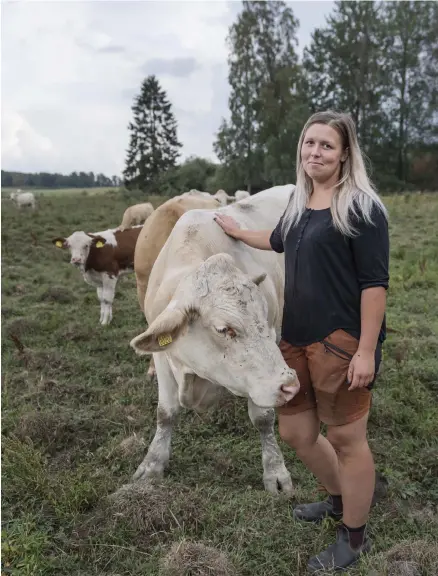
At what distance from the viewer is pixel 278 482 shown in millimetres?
3311

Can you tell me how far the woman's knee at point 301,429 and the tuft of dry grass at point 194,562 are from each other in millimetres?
667

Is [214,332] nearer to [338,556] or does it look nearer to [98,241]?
[338,556]

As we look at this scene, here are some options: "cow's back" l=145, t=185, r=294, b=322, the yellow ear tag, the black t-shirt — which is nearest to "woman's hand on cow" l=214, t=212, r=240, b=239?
"cow's back" l=145, t=185, r=294, b=322

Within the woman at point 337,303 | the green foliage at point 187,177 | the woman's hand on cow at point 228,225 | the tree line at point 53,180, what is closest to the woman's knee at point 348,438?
the woman at point 337,303

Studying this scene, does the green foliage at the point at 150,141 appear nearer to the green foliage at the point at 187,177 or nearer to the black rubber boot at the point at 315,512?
the green foliage at the point at 187,177

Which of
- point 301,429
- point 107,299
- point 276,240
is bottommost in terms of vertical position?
point 107,299

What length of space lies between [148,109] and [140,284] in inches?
1807

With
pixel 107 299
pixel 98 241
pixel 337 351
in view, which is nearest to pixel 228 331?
pixel 337 351

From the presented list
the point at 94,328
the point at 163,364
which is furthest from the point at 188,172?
the point at 163,364

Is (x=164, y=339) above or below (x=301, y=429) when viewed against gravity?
above

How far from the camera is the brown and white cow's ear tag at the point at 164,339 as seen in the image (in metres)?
2.51

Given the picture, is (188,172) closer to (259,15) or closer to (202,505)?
(259,15)

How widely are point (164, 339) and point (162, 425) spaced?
125 centimetres

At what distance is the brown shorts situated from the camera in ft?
7.83
